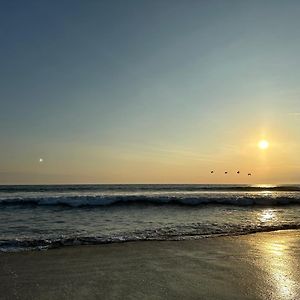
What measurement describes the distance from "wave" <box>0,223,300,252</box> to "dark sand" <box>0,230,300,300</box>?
720mm

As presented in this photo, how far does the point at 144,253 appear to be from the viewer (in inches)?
318

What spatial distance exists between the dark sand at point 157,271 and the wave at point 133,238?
720mm

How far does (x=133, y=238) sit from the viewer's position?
403 inches

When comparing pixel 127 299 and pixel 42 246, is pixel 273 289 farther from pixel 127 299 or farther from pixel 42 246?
pixel 42 246

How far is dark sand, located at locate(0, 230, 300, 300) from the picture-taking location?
17.1 feet

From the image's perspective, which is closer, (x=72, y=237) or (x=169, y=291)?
(x=169, y=291)

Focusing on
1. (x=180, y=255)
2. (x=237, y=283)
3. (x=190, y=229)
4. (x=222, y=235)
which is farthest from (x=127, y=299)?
(x=190, y=229)

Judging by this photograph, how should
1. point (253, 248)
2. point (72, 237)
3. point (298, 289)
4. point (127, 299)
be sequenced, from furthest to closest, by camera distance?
point (72, 237) → point (253, 248) → point (298, 289) → point (127, 299)

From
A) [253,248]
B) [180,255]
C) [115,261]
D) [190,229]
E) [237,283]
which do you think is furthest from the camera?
[190,229]

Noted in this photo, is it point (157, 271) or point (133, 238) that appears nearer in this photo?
point (157, 271)

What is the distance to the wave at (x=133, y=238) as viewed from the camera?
9.16 metres

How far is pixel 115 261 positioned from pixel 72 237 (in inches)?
137

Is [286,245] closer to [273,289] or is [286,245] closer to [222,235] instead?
[222,235]

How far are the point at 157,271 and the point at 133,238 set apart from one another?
3864 millimetres
